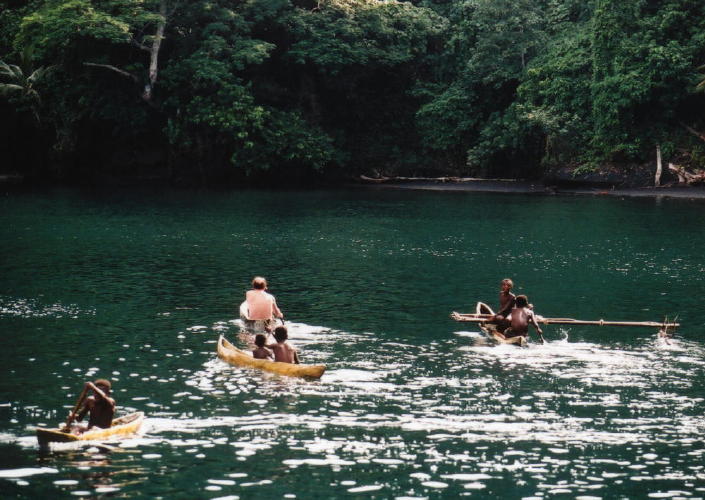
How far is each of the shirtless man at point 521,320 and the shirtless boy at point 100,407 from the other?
34.9 ft

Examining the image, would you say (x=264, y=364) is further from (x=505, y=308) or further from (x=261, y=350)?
(x=505, y=308)

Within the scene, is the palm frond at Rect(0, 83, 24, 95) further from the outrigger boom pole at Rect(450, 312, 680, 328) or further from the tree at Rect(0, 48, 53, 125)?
the outrigger boom pole at Rect(450, 312, 680, 328)

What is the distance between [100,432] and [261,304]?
29.9 ft

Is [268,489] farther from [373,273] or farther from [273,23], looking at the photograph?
[273,23]

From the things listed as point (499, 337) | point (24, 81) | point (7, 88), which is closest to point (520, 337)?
point (499, 337)

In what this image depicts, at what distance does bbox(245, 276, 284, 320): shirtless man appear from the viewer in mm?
25188

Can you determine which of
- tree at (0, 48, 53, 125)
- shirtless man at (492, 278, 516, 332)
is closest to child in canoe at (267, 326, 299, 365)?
shirtless man at (492, 278, 516, 332)

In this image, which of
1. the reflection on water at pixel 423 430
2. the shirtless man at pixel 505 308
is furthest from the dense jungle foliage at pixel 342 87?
the reflection on water at pixel 423 430

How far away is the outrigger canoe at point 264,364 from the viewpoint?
20.4 m

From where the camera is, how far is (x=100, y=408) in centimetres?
1652

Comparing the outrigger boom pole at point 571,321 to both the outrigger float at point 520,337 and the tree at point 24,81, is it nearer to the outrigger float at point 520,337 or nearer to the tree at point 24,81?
the outrigger float at point 520,337

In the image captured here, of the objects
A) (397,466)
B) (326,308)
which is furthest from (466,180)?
(397,466)

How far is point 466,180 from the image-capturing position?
71875 mm

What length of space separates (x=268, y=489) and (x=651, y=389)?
8.89 m
